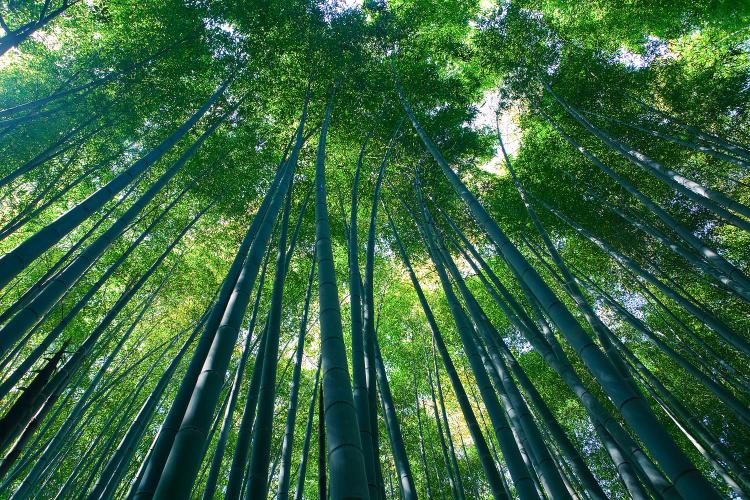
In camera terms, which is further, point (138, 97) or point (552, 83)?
point (552, 83)

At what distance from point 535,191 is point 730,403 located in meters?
4.26

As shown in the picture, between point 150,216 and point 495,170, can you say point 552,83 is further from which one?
point 150,216

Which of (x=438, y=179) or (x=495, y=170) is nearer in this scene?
(x=438, y=179)

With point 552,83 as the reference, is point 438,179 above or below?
below

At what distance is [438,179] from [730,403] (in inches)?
171

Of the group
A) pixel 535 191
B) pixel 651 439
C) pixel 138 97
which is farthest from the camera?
pixel 535 191

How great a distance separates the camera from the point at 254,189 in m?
6.42

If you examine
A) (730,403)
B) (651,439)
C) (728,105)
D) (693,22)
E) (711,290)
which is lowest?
(651,439)

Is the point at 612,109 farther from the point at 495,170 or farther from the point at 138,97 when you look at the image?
the point at 138,97

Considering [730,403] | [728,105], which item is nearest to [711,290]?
[728,105]

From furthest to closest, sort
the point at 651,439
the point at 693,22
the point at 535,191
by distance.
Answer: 1. the point at 535,191
2. the point at 693,22
3. the point at 651,439

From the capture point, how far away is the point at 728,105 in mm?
5902

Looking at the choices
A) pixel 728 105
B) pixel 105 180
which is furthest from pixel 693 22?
pixel 105 180

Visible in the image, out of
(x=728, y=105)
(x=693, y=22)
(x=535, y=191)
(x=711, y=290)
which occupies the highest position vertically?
(x=693, y=22)
